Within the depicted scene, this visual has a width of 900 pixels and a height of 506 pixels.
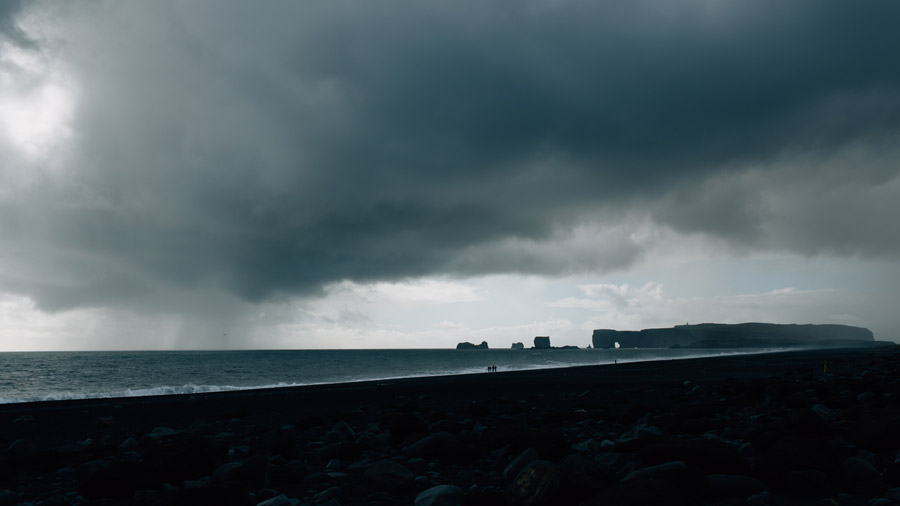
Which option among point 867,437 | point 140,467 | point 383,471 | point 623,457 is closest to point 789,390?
point 867,437

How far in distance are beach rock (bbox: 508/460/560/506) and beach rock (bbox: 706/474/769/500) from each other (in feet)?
5.04

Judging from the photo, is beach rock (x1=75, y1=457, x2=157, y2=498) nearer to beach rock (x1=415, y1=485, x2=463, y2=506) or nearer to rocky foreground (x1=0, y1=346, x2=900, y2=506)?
rocky foreground (x1=0, y1=346, x2=900, y2=506)

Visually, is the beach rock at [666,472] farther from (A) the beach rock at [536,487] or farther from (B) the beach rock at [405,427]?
(B) the beach rock at [405,427]

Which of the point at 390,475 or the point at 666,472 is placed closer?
the point at 666,472

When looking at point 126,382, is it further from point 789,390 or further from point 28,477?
point 789,390

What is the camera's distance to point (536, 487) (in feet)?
15.1

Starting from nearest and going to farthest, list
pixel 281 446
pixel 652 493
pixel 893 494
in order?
pixel 652 493 → pixel 893 494 → pixel 281 446

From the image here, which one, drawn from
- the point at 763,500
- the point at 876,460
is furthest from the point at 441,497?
the point at 876,460

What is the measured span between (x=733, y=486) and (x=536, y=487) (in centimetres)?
195

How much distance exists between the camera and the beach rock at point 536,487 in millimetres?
4504

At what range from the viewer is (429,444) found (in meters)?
7.88

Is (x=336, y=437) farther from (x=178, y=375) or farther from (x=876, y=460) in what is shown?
(x=178, y=375)

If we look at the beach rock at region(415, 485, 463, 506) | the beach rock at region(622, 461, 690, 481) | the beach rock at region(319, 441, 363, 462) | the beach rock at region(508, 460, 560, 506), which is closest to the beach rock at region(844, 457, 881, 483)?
the beach rock at region(622, 461, 690, 481)

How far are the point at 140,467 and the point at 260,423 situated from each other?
8.00 metres
